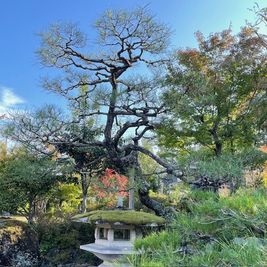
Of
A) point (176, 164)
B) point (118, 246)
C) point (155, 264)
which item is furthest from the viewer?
point (176, 164)

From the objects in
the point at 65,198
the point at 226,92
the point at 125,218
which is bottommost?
the point at 125,218

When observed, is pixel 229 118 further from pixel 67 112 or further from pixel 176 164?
pixel 67 112

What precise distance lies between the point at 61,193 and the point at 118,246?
17.8 ft

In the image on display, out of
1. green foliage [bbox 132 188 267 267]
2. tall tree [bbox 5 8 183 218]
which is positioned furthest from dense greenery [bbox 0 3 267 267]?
green foliage [bbox 132 188 267 267]

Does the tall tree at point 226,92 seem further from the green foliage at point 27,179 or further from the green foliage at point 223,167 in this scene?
the green foliage at point 27,179

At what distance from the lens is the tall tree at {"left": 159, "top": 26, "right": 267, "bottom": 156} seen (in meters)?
7.56

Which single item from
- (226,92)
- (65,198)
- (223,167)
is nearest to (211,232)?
(223,167)

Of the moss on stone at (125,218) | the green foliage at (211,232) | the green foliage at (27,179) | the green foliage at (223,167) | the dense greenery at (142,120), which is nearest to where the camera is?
the green foliage at (211,232)

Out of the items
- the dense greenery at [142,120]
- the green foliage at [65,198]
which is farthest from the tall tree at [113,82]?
the green foliage at [65,198]

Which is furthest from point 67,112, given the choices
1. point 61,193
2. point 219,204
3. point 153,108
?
point 219,204

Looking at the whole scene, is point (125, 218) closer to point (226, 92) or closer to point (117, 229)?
point (117, 229)

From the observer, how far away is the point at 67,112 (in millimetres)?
7344

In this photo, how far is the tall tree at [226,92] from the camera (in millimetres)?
7562

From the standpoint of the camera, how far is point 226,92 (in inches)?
304
